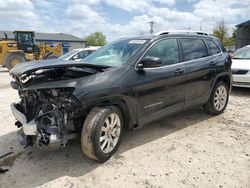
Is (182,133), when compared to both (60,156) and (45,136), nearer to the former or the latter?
(60,156)

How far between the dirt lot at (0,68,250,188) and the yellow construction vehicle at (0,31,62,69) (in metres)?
12.6

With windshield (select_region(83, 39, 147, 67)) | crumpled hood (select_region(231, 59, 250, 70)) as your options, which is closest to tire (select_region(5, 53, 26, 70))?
crumpled hood (select_region(231, 59, 250, 70))

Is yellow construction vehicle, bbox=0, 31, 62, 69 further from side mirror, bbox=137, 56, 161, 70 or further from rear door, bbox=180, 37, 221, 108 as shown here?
side mirror, bbox=137, 56, 161, 70

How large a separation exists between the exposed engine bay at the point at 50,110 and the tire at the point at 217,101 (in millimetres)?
2924

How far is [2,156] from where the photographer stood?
3766 millimetres

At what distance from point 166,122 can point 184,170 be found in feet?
6.25

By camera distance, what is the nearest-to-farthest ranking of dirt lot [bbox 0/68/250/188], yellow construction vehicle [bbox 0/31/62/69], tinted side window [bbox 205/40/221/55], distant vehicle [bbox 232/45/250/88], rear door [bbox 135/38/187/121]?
dirt lot [bbox 0/68/250/188], rear door [bbox 135/38/187/121], tinted side window [bbox 205/40/221/55], distant vehicle [bbox 232/45/250/88], yellow construction vehicle [bbox 0/31/62/69]

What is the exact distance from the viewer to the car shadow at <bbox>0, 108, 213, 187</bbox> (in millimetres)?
3271

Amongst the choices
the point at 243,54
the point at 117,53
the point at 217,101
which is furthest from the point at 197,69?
the point at 243,54

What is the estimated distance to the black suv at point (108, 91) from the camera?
10.7 ft

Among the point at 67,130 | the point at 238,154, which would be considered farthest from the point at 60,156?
the point at 238,154

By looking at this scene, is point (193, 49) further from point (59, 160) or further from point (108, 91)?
point (59, 160)

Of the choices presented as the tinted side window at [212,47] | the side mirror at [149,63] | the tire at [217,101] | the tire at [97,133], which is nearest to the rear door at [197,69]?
the tinted side window at [212,47]

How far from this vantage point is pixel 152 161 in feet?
11.8
